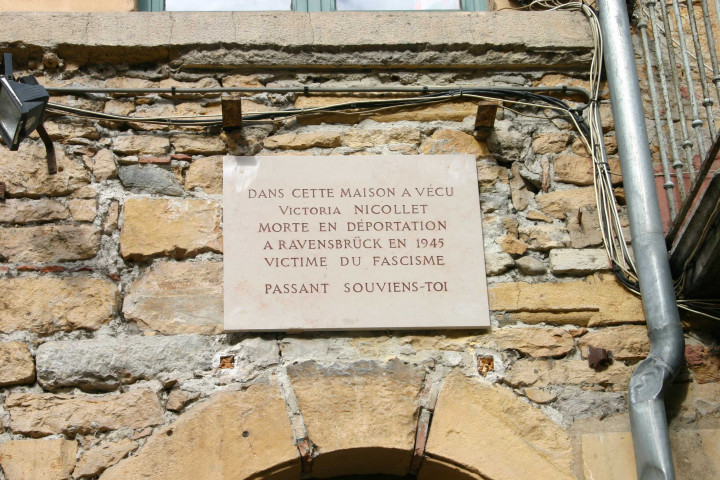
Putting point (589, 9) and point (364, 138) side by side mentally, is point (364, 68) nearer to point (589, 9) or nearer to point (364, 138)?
point (364, 138)

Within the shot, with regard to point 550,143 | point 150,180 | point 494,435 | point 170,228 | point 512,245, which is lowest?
point 494,435

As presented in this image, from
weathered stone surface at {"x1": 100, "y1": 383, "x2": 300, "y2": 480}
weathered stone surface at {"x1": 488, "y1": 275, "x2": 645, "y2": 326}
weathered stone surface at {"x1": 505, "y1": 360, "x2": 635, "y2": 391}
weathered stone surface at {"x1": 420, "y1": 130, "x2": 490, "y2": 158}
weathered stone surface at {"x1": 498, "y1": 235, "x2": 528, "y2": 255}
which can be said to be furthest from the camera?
weathered stone surface at {"x1": 420, "y1": 130, "x2": 490, "y2": 158}

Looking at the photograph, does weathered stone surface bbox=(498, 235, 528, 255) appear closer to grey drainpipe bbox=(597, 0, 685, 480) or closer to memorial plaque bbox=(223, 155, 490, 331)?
memorial plaque bbox=(223, 155, 490, 331)

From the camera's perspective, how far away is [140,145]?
3.97 meters

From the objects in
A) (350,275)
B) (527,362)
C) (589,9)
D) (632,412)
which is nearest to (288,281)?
(350,275)

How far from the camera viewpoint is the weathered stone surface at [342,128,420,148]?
403 centimetres

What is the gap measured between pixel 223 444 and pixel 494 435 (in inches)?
36.2

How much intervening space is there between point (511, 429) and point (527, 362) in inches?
10.9

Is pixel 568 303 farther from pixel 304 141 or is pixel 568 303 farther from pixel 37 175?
pixel 37 175

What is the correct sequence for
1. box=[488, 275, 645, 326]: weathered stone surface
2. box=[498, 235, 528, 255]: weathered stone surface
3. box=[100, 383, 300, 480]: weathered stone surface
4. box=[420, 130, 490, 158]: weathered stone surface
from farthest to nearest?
box=[420, 130, 490, 158]: weathered stone surface → box=[498, 235, 528, 255]: weathered stone surface → box=[488, 275, 645, 326]: weathered stone surface → box=[100, 383, 300, 480]: weathered stone surface

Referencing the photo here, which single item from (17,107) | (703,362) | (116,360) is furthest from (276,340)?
(703,362)

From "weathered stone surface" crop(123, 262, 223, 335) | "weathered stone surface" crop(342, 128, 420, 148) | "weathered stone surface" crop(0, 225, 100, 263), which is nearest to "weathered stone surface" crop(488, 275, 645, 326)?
"weathered stone surface" crop(342, 128, 420, 148)

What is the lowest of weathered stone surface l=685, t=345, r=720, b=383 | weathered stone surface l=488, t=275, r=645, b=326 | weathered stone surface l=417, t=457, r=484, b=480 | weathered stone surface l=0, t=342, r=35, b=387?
weathered stone surface l=417, t=457, r=484, b=480

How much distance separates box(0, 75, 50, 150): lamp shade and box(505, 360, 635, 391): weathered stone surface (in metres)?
1.89
